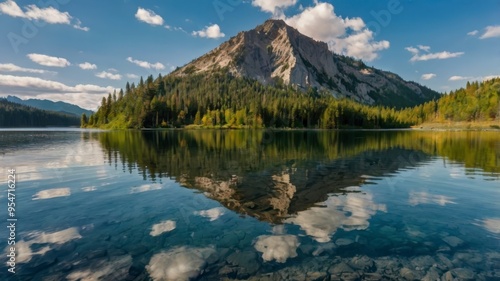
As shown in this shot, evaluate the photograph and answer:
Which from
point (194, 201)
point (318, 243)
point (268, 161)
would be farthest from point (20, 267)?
point (268, 161)

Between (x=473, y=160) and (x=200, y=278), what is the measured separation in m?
59.4

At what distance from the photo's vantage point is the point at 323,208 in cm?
2328

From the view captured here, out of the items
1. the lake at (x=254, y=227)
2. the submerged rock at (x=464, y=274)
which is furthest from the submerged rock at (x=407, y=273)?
the submerged rock at (x=464, y=274)

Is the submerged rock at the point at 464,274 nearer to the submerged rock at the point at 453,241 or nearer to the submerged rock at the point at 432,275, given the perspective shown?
the submerged rock at the point at 432,275

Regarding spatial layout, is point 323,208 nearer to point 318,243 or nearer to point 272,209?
point 272,209

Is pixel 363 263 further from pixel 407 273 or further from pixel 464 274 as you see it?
pixel 464 274

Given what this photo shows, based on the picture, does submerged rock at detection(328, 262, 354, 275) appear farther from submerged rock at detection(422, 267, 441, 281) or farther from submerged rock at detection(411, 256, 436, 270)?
submerged rock at detection(411, 256, 436, 270)

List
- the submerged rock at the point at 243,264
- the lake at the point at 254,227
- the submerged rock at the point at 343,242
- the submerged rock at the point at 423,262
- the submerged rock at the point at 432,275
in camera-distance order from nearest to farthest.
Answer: the submerged rock at the point at 432,275 < the submerged rock at the point at 243,264 < the lake at the point at 254,227 < the submerged rock at the point at 423,262 < the submerged rock at the point at 343,242

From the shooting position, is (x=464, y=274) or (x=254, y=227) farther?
(x=254, y=227)

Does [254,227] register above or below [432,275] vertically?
above

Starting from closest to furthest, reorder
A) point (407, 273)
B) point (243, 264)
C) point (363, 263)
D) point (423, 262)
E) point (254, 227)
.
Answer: point (407, 273) → point (243, 264) → point (363, 263) → point (423, 262) → point (254, 227)

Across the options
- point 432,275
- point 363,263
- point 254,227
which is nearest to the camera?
point 432,275

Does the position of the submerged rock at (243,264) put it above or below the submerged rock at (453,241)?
above

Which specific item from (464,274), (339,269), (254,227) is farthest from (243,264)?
(464,274)
